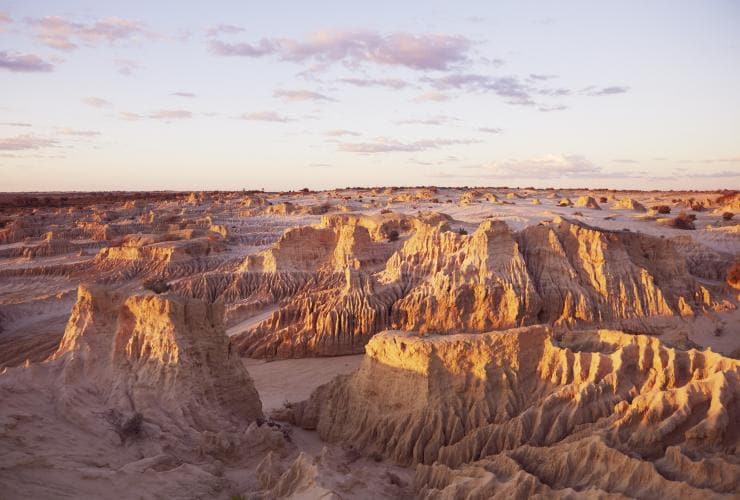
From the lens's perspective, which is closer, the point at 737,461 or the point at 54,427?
the point at 737,461

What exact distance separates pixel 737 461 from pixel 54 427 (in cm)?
971

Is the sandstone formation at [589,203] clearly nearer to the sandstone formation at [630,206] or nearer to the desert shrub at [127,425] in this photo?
the sandstone formation at [630,206]

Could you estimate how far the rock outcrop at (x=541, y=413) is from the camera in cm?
805

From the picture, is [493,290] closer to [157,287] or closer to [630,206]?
[157,287]

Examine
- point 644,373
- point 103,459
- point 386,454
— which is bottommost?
point 386,454

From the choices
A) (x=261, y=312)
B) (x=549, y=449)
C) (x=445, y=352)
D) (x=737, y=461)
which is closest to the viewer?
(x=737, y=461)

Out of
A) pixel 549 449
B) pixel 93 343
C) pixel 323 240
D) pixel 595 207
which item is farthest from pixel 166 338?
pixel 595 207

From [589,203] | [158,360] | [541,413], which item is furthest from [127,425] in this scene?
[589,203]

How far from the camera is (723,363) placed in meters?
9.78

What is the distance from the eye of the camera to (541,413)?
10445mm

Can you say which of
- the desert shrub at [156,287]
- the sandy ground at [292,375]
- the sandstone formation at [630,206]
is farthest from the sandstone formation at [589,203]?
the desert shrub at [156,287]

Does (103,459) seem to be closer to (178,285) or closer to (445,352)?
(445,352)

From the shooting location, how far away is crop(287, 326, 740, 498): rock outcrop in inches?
317

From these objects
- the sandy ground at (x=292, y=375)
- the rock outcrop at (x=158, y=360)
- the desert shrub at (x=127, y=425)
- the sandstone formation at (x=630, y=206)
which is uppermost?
the sandstone formation at (x=630, y=206)
